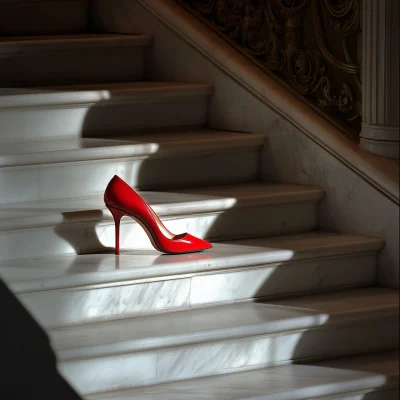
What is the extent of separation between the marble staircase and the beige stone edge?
0.19m

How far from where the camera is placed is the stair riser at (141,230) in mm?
3135

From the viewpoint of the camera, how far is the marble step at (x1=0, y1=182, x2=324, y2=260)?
3133mm

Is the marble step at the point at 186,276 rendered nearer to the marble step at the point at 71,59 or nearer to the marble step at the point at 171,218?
the marble step at the point at 171,218

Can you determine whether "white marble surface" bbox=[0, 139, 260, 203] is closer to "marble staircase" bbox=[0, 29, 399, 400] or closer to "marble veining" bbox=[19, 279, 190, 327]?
"marble staircase" bbox=[0, 29, 399, 400]

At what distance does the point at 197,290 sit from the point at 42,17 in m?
1.96

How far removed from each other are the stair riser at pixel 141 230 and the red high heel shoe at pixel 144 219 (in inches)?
3.5

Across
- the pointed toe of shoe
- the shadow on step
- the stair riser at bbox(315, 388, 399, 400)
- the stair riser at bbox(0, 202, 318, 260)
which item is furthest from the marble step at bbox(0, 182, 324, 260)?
the stair riser at bbox(315, 388, 399, 400)

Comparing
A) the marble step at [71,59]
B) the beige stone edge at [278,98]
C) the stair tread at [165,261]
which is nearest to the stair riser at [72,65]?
Result: the marble step at [71,59]

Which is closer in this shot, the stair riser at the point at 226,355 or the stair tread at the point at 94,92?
the stair riser at the point at 226,355

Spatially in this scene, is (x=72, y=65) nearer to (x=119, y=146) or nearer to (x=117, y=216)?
(x=119, y=146)

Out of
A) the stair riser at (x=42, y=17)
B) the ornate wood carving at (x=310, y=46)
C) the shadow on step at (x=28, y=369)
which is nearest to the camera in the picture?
the shadow on step at (x=28, y=369)

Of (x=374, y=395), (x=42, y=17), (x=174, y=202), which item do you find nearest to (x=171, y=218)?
(x=174, y=202)

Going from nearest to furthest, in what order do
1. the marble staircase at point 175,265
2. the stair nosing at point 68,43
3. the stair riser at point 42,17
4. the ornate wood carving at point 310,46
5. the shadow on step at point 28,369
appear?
the shadow on step at point 28,369, the marble staircase at point 175,265, the ornate wood carving at point 310,46, the stair nosing at point 68,43, the stair riser at point 42,17

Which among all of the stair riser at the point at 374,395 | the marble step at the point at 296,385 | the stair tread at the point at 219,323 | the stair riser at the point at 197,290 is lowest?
the stair riser at the point at 374,395
